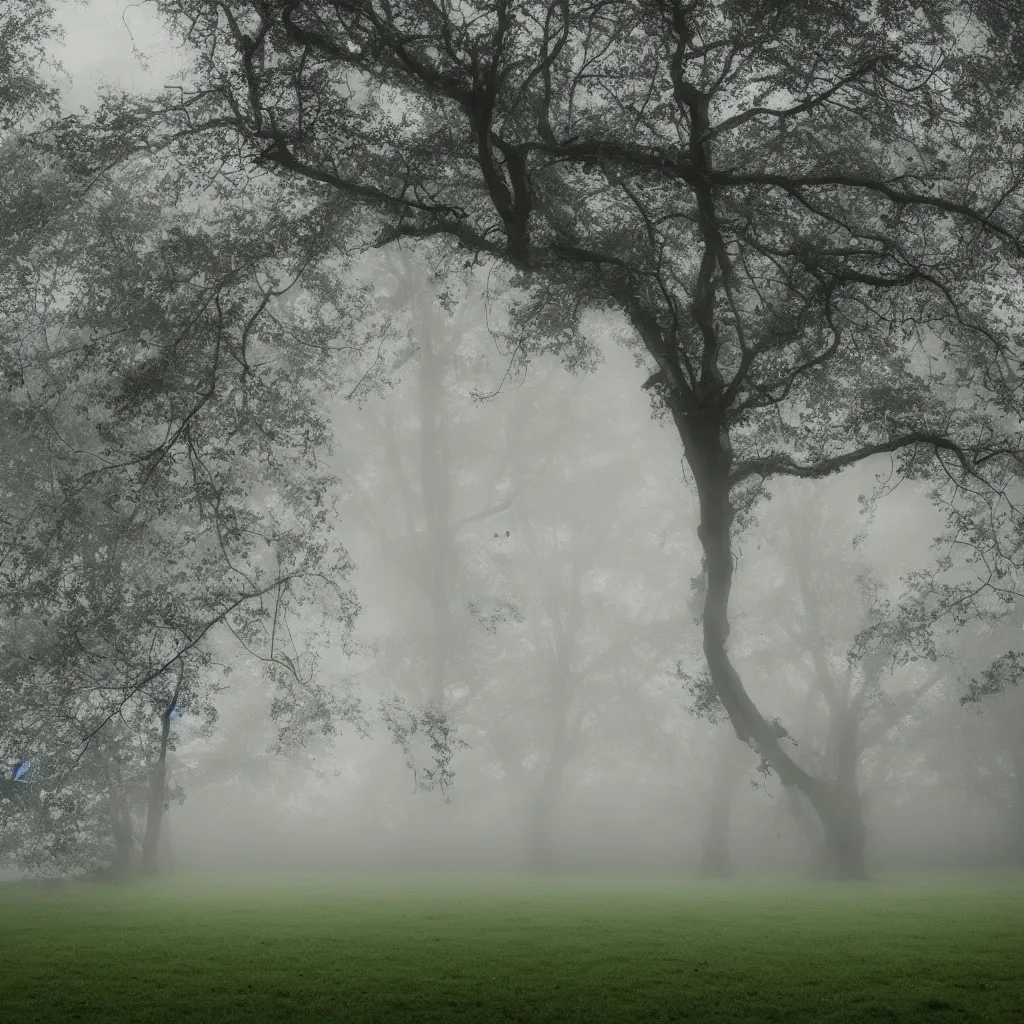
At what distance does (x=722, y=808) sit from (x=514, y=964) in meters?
26.8

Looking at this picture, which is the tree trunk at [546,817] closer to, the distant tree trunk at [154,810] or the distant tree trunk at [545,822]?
the distant tree trunk at [545,822]

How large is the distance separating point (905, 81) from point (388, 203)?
8.33 metres

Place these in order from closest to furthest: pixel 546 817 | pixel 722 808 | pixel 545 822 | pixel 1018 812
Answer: pixel 722 808 < pixel 1018 812 < pixel 545 822 < pixel 546 817

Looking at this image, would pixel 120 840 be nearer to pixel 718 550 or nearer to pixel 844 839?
pixel 718 550

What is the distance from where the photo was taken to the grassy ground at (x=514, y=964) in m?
7.30

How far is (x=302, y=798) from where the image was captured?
5412 cm

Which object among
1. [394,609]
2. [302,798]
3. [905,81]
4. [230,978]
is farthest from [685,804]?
[230,978]

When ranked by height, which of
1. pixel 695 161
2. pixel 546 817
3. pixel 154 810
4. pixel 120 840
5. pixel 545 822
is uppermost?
pixel 695 161

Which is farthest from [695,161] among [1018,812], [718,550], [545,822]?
[1018,812]

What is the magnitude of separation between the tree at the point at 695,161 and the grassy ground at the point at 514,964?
21.2 feet

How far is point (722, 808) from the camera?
1344 inches

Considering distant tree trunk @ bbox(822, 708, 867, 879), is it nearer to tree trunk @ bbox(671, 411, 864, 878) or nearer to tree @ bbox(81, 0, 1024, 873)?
tree trunk @ bbox(671, 411, 864, 878)

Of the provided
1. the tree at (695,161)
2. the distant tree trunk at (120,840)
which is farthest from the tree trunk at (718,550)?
the distant tree trunk at (120,840)

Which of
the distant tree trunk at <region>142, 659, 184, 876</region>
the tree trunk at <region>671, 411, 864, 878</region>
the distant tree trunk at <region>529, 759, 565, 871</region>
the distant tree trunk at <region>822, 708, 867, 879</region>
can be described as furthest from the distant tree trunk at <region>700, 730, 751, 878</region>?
the distant tree trunk at <region>142, 659, 184, 876</region>
